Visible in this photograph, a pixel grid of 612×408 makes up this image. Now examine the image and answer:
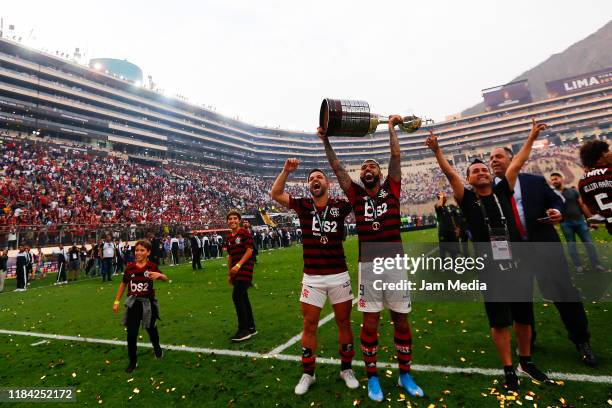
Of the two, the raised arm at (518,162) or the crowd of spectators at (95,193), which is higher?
the crowd of spectators at (95,193)

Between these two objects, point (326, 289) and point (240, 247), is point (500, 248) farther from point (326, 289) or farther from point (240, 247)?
point (240, 247)

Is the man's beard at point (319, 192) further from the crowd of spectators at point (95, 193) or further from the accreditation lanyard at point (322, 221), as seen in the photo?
the crowd of spectators at point (95, 193)

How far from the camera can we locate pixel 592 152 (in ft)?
11.4

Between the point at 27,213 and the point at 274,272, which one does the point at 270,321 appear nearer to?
the point at 274,272

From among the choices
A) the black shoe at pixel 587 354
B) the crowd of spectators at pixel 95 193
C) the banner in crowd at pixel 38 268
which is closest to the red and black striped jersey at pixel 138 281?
the black shoe at pixel 587 354

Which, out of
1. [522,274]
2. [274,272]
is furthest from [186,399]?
[274,272]

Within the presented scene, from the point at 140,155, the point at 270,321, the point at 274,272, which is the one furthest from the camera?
the point at 140,155

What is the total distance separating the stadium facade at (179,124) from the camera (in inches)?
1918

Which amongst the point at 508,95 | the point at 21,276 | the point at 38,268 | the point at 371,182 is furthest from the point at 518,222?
the point at 508,95

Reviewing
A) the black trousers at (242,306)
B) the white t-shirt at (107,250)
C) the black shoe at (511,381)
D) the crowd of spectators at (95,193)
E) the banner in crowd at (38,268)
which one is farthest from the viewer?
the crowd of spectators at (95,193)

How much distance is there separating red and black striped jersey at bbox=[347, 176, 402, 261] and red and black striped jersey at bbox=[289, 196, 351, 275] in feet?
0.74

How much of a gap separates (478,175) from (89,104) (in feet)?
231

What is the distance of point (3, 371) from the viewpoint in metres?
4.73

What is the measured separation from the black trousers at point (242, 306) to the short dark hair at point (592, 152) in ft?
15.9
